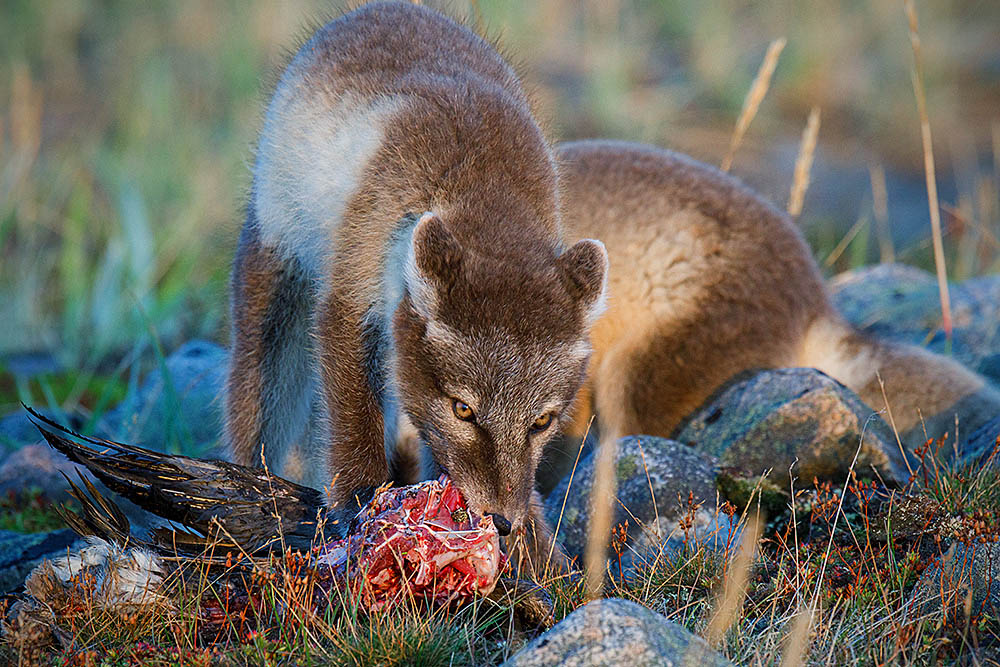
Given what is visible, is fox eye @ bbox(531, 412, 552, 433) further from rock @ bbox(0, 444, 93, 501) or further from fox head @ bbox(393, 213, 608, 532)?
rock @ bbox(0, 444, 93, 501)

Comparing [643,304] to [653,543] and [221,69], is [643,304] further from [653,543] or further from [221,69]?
[221,69]

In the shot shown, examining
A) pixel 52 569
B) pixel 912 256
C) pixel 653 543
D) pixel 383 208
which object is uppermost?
pixel 383 208

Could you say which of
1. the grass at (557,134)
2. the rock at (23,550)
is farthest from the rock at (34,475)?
the rock at (23,550)

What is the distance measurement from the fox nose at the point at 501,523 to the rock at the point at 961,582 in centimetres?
131

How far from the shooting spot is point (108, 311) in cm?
733

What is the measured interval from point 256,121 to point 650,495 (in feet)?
17.0

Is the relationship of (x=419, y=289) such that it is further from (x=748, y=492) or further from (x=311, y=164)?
(x=748, y=492)

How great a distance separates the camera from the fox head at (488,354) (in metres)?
3.38

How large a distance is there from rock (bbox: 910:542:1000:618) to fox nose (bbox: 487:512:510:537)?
51.6 inches

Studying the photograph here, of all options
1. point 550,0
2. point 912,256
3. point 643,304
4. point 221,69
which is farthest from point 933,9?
point 643,304

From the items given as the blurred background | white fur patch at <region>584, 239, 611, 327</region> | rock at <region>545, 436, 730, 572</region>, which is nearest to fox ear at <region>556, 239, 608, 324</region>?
white fur patch at <region>584, 239, 611, 327</region>

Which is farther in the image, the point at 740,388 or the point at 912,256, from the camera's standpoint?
the point at 912,256

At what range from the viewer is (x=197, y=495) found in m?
3.32

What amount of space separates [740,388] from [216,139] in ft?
26.0
